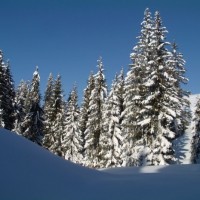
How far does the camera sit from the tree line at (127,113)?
29.4 m

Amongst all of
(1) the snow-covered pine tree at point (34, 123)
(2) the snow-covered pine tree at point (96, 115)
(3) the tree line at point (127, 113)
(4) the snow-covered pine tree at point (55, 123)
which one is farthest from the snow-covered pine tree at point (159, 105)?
(4) the snow-covered pine tree at point (55, 123)

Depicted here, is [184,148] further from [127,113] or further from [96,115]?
[127,113]

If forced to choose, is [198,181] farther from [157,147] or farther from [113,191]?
[157,147]

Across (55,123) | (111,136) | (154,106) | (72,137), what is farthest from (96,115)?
(154,106)

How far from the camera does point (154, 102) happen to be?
30.0 m

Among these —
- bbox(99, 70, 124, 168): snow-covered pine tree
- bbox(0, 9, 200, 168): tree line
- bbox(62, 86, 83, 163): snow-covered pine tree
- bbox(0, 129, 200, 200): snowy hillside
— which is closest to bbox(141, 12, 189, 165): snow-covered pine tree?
Answer: bbox(0, 9, 200, 168): tree line

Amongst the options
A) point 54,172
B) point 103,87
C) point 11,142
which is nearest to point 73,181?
point 54,172

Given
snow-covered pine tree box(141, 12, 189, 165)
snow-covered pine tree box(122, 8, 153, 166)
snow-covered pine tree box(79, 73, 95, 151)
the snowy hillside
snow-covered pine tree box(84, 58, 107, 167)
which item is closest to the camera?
the snowy hillside

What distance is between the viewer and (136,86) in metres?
33.3

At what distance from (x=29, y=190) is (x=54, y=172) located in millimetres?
1717

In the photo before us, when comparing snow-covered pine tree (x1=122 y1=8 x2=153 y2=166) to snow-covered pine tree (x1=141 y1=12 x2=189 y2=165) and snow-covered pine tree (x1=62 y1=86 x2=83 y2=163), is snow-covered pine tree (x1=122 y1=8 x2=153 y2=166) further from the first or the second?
snow-covered pine tree (x1=62 y1=86 x2=83 y2=163)

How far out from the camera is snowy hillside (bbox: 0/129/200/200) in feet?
24.5

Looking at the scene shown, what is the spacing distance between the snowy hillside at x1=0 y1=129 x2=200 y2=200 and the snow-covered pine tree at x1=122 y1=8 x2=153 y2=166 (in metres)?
21.2

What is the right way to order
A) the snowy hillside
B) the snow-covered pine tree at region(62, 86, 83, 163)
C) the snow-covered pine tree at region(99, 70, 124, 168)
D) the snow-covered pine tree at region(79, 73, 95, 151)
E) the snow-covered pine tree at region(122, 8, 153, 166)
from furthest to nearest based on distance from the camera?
the snow-covered pine tree at region(79, 73, 95, 151), the snow-covered pine tree at region(62, 86, 83, 163), the snow-covered pine tree at region(99, 70, 124, 168), the snow-covered pine tree at region(122, 8, 153, 166), the snowy hillside
